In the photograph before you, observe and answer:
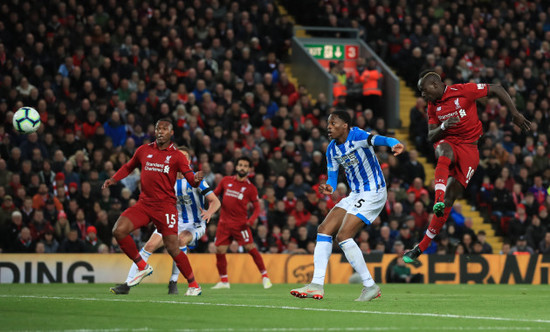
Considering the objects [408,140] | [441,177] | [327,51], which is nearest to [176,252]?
[441,177]

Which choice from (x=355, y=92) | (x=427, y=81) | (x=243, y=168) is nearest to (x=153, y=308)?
(x=427, y=81)

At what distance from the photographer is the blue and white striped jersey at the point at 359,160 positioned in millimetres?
11727

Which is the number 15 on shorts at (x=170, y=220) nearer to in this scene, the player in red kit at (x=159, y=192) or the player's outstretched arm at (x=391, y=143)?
the player in red kit at (x=159, y=192)

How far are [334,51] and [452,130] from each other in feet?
56.1

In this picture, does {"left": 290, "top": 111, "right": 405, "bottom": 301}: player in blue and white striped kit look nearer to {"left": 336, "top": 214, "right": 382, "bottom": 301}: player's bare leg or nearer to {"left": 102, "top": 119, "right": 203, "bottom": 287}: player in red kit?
{"left": 336, "top": 214, "right": 382, "bottom": 301}: player's bare leg

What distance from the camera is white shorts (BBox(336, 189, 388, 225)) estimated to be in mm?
11648

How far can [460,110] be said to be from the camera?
41.4ft

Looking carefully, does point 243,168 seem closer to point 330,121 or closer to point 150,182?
point 150,182

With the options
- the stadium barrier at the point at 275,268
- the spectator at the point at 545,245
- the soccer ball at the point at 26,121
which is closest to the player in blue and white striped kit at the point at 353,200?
the soccer ball at the point at 26,121

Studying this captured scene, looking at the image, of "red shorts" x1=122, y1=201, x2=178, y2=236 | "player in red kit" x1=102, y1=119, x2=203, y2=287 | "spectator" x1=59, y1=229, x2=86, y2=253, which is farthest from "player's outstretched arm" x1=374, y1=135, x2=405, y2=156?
"spectator" x1=59, y1=229, x2=86, y2=253

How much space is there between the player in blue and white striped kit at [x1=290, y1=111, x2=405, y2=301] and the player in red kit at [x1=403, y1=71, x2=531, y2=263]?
1.16 metres

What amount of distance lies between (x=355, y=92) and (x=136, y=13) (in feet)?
22.7

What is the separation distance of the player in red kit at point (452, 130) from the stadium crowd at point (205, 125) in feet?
29.8

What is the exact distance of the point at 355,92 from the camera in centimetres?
2764
